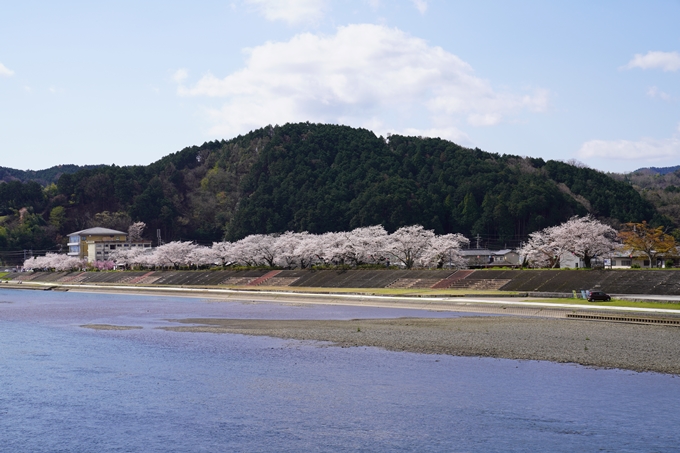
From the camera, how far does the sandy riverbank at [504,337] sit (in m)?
27.5

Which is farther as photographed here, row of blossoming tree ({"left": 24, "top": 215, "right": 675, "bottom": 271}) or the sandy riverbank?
row of blossoming tree ({"left": 24, "top": 215, "right": 675, "bottom": 271})

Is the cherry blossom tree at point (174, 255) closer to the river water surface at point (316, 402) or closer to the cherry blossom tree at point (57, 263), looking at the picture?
the cherry blossom tree at point (57, 263)

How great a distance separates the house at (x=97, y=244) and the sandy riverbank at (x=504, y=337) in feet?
405

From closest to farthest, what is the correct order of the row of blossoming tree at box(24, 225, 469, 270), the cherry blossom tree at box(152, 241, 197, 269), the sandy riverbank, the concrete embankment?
1. the sandy riverbank
2. the concrete embankment
3. the row of blossoming tree at box(24, 225, 469, 270)
4. the cherry blossom tree at box(152, 241, 197, 269)

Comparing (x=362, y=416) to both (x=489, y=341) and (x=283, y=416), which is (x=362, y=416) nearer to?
(x=283, y=416)

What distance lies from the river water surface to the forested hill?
118 meters

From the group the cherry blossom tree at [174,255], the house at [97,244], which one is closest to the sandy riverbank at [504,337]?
the cherry blossom tree at [174,255]

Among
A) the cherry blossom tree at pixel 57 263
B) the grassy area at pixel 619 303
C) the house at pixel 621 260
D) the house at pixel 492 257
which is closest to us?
the grassy area at pixel 619 303

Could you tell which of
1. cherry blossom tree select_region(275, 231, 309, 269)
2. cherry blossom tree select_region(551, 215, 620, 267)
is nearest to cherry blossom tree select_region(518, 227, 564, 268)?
cherry blossom tree select_region(551, 215, 620, 267)

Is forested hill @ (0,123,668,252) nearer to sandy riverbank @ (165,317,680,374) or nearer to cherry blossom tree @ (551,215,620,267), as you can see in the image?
cherry blossom tree @ (551,215,620,267)

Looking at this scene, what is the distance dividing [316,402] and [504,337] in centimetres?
1502

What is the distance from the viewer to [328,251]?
9712cm

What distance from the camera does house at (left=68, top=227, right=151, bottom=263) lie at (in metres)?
160

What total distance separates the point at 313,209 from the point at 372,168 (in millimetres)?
23551
